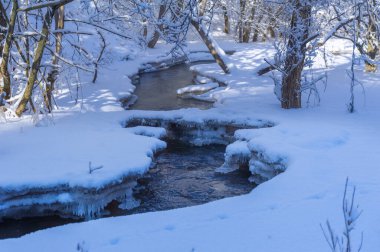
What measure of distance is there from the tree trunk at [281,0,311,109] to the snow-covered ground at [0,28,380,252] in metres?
0.39

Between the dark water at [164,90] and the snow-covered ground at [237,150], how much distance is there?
1.08 metres

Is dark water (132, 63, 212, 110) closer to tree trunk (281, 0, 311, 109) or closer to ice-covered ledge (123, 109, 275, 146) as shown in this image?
ice-covered ledge (123, 109, 275, 146)

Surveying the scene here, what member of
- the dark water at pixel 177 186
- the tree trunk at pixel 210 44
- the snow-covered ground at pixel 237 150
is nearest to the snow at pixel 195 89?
the tree trunk at pixel 210 44

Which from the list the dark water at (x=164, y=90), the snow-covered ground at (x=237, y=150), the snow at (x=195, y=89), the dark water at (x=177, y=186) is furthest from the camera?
the snow at (x=195, y=89)

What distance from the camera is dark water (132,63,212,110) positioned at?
45.8ft

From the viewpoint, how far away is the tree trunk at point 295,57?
34.1 feet

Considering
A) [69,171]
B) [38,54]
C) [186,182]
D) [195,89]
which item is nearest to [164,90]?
[195,89]

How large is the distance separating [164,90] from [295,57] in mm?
6497

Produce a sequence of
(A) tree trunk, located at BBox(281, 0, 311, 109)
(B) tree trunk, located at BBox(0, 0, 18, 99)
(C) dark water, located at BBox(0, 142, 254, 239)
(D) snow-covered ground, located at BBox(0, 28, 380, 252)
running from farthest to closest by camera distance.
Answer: (A) tree trunk, located at BBox(281, 0, 311, 109), (B) tree trunk, located at BBox(0, 0, 18, 99), (C) dark water, located at BBox(0, 142, 254, 239), (D) snow-covered ground, located at BBox(0, 28, 380, 252)

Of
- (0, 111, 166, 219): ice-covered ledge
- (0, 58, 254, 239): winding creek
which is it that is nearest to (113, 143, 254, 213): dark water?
(0, 58, 254, 239): winding creek

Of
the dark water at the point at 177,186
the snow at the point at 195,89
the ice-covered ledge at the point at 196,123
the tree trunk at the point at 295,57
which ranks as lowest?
the dark water at the point at 177,186

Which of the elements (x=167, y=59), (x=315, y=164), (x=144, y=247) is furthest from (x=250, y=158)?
(x=167, y=59)

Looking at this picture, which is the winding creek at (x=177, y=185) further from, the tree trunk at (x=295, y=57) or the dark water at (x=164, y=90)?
the dark water at (x=164, y=90)

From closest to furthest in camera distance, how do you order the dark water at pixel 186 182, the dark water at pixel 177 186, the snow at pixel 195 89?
the dark water at pixel 177 186
the dark water at pixel 186 182
the snow at pixel 195 89
